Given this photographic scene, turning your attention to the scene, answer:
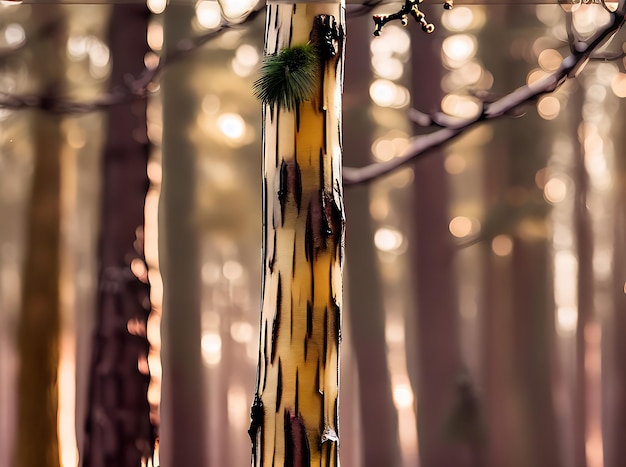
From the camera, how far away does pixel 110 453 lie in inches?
56.8

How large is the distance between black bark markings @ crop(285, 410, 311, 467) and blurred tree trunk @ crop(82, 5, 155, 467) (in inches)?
25.1

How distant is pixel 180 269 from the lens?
1.49 meters

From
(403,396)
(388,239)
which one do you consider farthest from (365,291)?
(403,396)

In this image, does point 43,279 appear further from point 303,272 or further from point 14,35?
point 303,272

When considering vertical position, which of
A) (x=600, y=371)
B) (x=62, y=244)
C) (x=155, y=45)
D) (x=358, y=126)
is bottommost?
(x=600, y=371)

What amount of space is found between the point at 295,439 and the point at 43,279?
0.88 metres

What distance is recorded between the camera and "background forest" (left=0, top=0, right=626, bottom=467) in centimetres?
148

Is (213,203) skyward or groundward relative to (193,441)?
skyward

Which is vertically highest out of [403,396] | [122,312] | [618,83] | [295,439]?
[618,83]

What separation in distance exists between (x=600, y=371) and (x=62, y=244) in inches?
55.7

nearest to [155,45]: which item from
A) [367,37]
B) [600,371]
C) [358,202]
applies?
[367,37]

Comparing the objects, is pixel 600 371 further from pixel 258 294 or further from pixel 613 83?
pixel 258 294

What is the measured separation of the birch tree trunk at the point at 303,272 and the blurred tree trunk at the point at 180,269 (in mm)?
563

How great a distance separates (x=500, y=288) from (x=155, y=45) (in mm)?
1080
